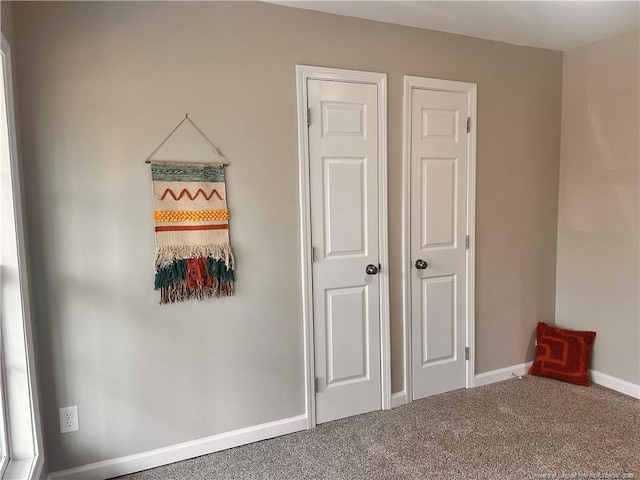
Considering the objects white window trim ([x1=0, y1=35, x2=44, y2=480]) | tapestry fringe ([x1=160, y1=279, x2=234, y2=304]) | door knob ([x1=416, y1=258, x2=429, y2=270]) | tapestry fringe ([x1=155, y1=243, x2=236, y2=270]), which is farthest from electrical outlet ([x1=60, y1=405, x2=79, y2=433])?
door knob ([x1=416, y1=258, x2=429, y2=270])

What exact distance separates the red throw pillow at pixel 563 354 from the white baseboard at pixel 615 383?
0.09m

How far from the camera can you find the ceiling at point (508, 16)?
234 cm

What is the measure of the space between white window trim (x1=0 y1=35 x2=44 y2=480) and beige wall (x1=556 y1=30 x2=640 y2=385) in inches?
135

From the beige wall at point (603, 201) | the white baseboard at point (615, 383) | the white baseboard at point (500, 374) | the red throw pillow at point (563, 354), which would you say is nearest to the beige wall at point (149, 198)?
the white baseboard at point (500, 374)

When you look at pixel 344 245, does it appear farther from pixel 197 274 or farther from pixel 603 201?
pixel 603 201

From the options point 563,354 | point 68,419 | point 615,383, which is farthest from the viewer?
point 563,354

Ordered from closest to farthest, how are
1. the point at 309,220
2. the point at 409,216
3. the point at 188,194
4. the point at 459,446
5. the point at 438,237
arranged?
the point at 188,194 → the point at 459,446 → the point at 309,220 → the point at 409,216 → the point at 438,237

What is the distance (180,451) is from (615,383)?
2881 mm

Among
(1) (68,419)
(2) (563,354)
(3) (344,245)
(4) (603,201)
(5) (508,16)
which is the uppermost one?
(5) (508,16)

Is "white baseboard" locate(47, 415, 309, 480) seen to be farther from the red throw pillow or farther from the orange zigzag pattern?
the red throw pillow

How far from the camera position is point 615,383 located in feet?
9.73

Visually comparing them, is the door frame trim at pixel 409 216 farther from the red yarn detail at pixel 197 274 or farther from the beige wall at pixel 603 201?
the red yarn detail at pixel 197 274

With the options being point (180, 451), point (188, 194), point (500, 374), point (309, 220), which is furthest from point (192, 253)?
point (500, 374)

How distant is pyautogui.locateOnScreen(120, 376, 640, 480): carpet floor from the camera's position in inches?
83.2
